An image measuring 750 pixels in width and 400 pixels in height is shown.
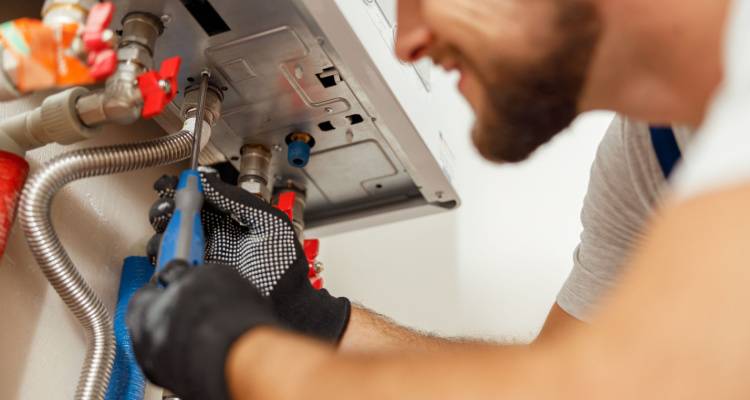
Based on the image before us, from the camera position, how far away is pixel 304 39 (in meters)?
0.81

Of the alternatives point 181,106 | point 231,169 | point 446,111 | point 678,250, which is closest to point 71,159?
point 181,106

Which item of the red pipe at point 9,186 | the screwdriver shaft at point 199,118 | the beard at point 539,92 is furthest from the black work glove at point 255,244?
the beard at point 539,92

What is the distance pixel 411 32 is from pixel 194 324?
363 millimetres

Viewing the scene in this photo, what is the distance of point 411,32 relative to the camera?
70cm

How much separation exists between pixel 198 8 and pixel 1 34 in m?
0.22

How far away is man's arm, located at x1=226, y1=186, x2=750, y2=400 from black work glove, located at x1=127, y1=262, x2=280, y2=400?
51 mm

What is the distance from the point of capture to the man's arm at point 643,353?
0.37 metres

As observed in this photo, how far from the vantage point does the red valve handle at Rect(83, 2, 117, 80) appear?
64 cm

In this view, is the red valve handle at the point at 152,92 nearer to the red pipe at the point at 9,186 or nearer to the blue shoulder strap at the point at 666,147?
the red pipe at the point at 9,186

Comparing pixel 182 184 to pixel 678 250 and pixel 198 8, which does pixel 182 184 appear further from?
pixel 678 250

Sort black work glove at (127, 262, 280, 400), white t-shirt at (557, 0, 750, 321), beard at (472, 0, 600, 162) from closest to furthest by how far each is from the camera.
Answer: black work glove at (127, 262, 280, 400) < beard at (472, 0, 600, 162) < white t-shirt at (557, 0, 750, 321)

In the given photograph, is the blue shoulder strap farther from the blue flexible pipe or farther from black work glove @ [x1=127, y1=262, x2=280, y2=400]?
the blue flexible pipe

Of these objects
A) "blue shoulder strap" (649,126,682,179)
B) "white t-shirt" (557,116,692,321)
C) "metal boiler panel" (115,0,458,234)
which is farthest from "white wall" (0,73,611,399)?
"blue shoulder strap" (649,126,682,179)

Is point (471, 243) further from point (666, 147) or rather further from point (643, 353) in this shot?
point (643, 353)
